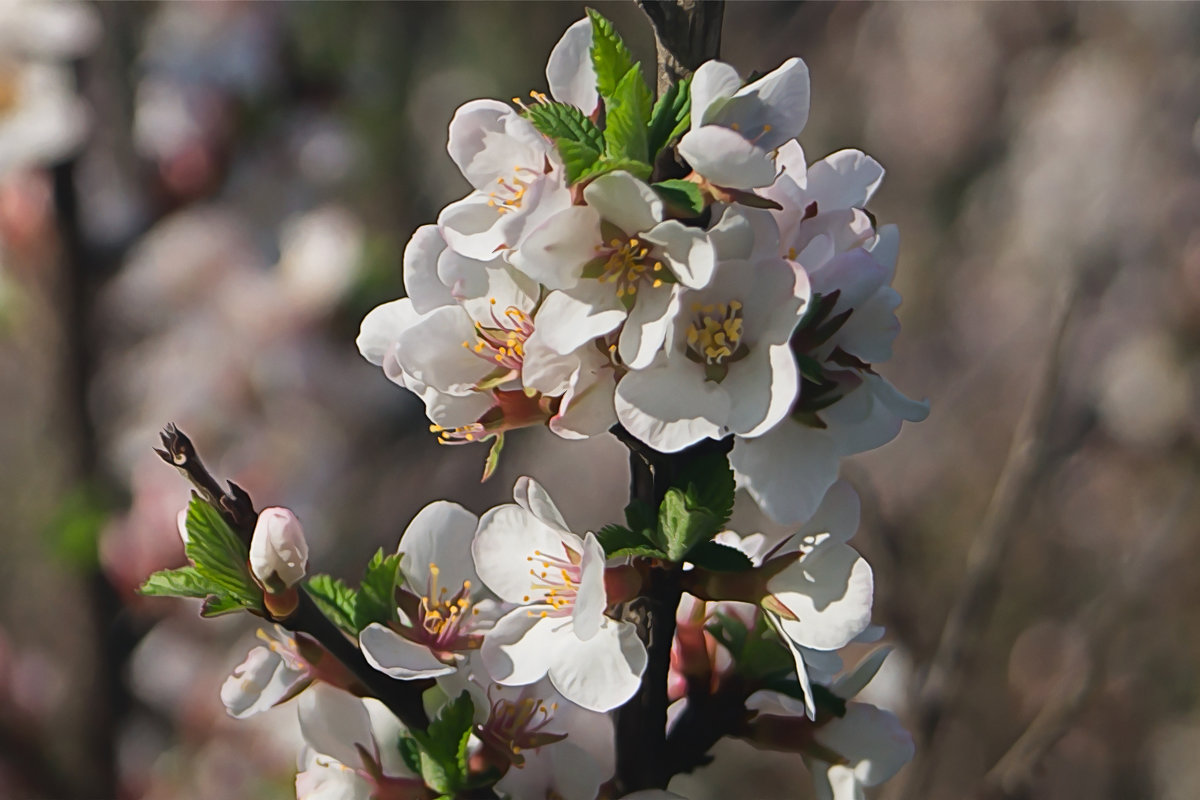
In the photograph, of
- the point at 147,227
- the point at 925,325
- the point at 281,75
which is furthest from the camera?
the point at 925,325

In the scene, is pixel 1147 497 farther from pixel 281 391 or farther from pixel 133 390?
pixel 133 390

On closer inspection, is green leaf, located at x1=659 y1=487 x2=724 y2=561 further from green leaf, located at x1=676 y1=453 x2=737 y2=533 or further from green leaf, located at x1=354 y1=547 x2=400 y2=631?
green leaf, located at x1=354 y1=547 x2=400 y2=631

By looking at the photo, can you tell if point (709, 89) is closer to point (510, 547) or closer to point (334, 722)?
point (510, 547)

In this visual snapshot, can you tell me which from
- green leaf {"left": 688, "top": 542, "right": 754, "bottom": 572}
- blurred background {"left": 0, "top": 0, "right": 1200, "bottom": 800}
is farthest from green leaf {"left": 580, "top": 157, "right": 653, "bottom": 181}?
blurred background {"left": 0, "top": 0, "right": 1200, "bottom": 800}

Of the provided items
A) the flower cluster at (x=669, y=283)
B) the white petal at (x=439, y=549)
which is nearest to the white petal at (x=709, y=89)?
the flower cluster at (x=669, y=283)

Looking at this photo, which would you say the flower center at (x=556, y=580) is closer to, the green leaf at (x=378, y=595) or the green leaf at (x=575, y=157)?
the green leaf at (x=378, y=595)

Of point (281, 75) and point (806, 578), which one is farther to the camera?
point (281, 75)

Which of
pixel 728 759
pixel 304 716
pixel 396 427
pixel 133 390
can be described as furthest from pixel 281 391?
pixel 304 716

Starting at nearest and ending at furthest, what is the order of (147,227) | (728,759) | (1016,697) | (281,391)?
1. (147,227)
2. (281,391)
3. (1016,697)
4. (728,759)

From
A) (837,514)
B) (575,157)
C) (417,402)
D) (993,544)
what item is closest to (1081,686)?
(993,544)
